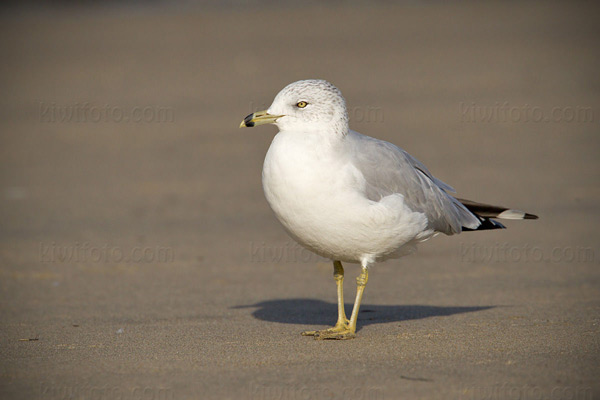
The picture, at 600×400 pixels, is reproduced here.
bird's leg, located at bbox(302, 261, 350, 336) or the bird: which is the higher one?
the bird

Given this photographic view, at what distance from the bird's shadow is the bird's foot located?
0.47 meters

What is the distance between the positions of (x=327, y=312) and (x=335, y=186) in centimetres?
195

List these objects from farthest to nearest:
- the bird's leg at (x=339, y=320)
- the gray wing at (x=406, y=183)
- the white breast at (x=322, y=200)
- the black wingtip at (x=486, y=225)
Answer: the black wingtip at (x=486, y=225) → the bird's leg at (x=339, y=320) → the gray wing at (x=406, y=183) → the white breast at (x=322, y=200)

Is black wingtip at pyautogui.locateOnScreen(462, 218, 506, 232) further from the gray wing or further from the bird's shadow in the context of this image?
the bird's shadow

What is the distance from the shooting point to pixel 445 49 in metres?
23.6

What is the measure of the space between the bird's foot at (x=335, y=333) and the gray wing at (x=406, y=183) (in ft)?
3.38

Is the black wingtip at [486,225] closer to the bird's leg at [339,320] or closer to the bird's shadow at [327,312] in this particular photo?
the bird's shadow at [327,312]

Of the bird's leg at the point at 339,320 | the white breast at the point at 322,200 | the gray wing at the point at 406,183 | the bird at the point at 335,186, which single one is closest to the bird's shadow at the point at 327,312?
the bird's leg at the point at 339,320

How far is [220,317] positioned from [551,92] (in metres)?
13.2

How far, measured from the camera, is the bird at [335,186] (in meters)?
5.45

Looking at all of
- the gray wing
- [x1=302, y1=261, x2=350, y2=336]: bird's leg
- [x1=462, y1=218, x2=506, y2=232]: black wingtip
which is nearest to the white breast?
the gray wing

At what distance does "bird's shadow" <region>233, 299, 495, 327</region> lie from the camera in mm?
6695

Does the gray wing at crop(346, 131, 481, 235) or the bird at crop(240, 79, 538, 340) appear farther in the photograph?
the gray wing at crop(346, 131, 481, 235)

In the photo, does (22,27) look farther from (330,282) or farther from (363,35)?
(330,282)
